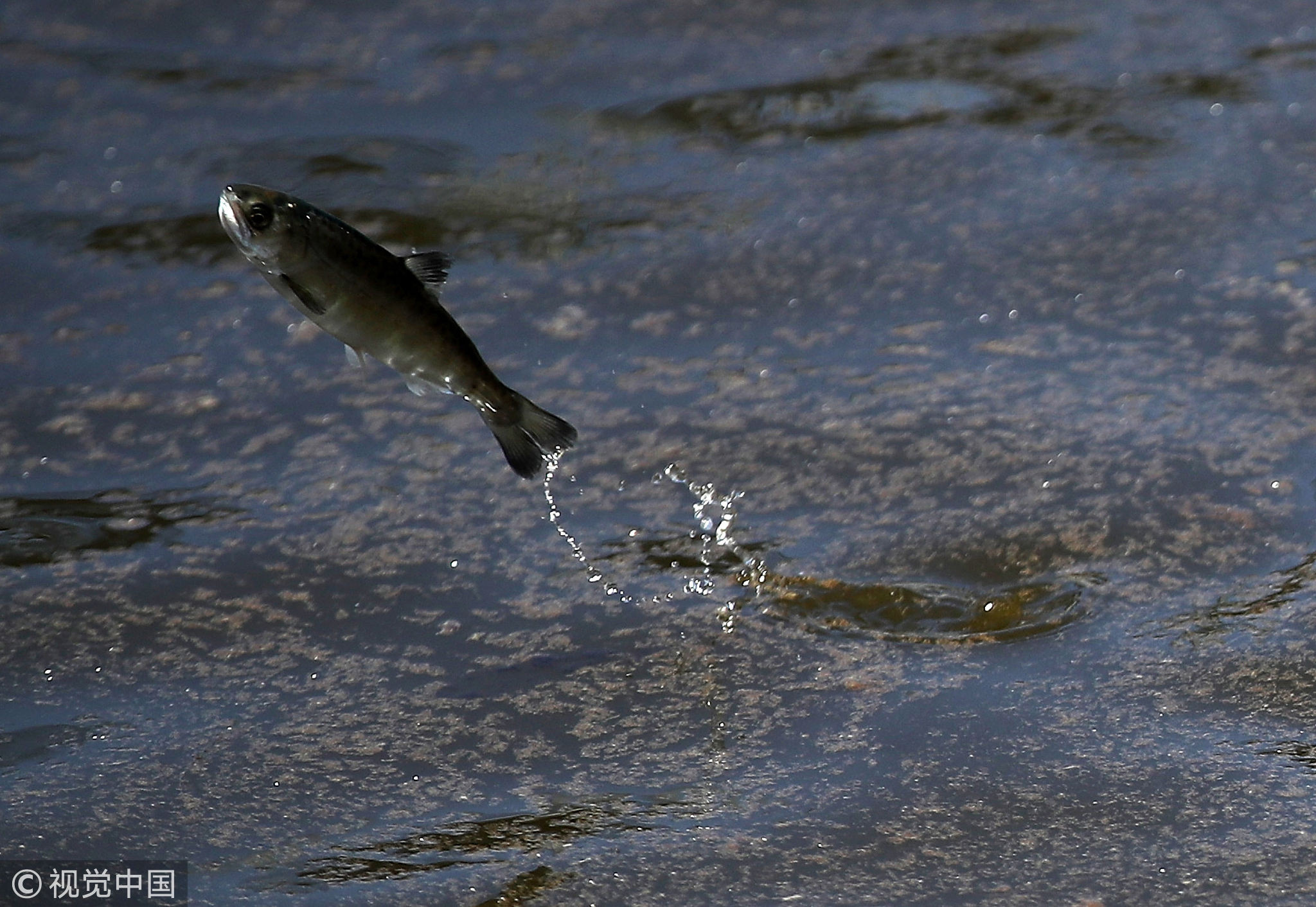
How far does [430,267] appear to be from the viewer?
2229 millimetres

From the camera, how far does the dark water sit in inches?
87.8

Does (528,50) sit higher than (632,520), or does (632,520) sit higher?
(528,50)

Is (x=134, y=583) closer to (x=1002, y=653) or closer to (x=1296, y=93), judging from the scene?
(x=1002, y=653)

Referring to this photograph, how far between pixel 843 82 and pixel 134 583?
2.76m

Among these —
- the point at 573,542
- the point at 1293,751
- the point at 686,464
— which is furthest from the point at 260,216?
the point at 1293,751

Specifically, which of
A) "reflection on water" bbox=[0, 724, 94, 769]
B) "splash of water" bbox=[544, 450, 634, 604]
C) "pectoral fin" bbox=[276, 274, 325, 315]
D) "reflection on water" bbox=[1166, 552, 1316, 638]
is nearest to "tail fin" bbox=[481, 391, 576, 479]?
"splash of water" bbox=[544, 450, 634, 604]

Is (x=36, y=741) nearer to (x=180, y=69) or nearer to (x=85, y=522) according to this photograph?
(x=85, y=522)

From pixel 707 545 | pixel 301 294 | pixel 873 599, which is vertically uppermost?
pixel 301 294

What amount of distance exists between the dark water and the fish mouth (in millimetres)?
814

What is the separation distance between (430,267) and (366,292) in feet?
0.35

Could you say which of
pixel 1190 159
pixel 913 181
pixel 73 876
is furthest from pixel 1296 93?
pixel 73 876

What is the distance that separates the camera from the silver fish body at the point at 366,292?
82.7 inches

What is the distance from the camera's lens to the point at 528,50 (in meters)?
4.93

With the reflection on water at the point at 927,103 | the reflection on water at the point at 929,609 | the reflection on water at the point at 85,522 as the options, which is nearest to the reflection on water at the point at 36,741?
the reflection on water at the point at 85,522
